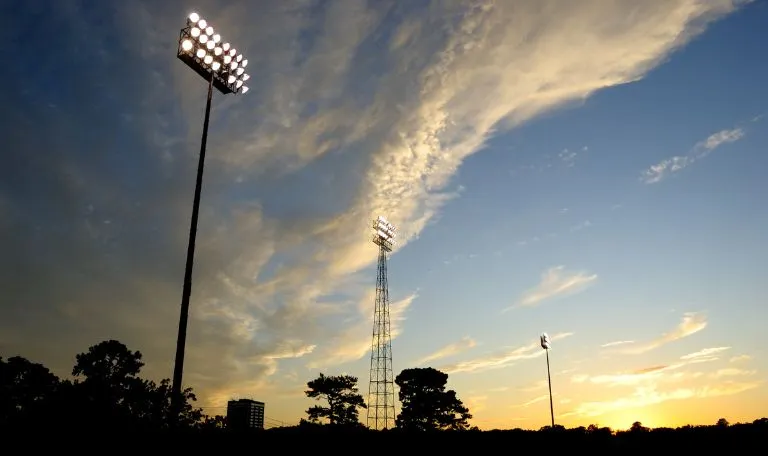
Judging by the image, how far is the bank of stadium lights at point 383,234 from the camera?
6738 cm

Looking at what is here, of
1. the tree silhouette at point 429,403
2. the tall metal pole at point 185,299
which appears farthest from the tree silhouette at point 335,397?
the tall metal pole at point 185,299

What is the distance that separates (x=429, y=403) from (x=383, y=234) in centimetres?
2745

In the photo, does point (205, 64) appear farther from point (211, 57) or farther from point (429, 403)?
point (429, 403)

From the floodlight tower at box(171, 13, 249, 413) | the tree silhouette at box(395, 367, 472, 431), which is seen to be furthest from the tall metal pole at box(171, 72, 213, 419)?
the tree silhouette at box(395, 367, 472, 431)

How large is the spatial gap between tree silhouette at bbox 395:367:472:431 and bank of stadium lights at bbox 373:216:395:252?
21835mm

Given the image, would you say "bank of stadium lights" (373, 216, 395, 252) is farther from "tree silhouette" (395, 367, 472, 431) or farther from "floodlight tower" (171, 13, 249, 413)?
"floodlight tower" (171, 13, 249, 413)

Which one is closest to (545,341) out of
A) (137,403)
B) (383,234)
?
(383,234)

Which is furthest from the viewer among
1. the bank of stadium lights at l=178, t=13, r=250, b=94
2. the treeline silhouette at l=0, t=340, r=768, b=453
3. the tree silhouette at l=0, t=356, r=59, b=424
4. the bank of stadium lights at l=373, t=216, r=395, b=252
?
the bank of stadium lights at l=373, t=216, r=395, b=252

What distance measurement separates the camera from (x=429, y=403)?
244 feet

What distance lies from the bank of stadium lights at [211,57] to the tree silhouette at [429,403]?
197 feet

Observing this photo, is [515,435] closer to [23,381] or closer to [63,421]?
[63,421]

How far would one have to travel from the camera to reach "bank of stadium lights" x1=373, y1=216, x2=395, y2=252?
67.4 meters

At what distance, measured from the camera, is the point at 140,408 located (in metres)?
24.1

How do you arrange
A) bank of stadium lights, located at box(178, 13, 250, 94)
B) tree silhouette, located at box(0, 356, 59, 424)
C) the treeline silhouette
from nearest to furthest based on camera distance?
the treeline silhouette
bank of stadium lights, located at box(178, 13, 250, 94)
tree silhouette, located at box(0, 356, 59, 424)
